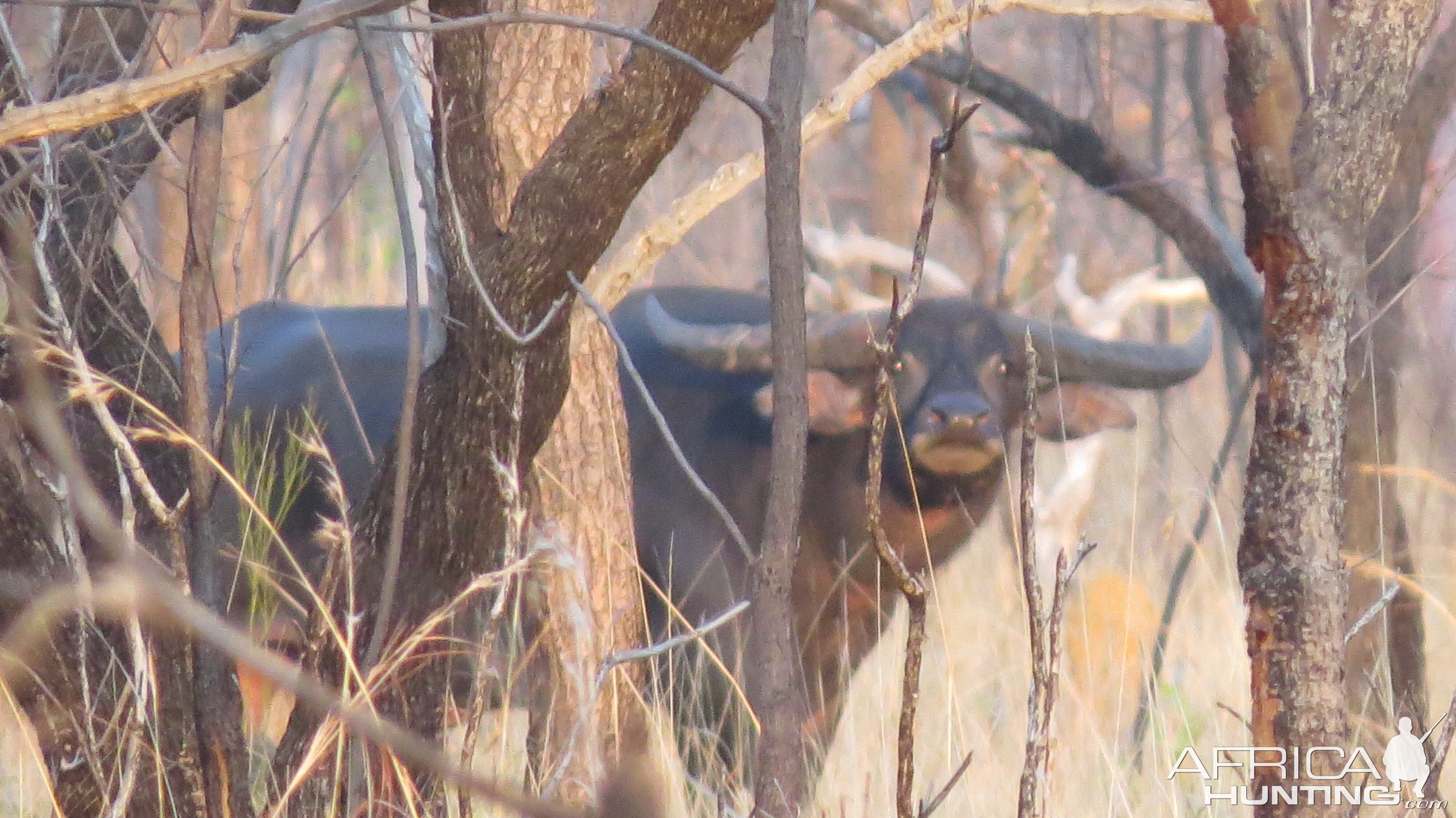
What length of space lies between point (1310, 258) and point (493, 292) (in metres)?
1.18

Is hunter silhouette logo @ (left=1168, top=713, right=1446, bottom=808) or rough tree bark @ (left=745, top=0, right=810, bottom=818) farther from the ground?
rough tree bark @ (left=745, top=0, right=810, bottom=818)

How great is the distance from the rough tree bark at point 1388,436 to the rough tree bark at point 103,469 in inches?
89.9

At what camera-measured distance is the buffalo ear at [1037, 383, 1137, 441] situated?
5.08 m

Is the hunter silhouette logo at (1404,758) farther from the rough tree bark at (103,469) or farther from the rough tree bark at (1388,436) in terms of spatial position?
the rough tree bark at (103,469)

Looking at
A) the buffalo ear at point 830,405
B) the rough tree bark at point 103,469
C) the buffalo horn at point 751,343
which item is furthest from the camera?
the buffalo horn at point 751,343

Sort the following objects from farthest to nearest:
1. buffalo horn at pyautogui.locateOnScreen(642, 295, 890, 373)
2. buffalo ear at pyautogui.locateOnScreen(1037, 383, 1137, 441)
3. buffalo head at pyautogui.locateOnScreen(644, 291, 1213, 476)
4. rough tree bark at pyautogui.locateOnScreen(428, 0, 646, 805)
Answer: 1. buffalo ear at pyautogui.locateOnScreen(1037, 383, 1137, 441)
2. buffalo horn at pyautogui.locateOnScreen(642, 295, 890, 373)
3. buffalo head at pyautogui.locateOnScreen(644, 291, 1213, 476)
4. rough tree bark at pyautogui.locateOnScreen(428, 0, 646, 805)

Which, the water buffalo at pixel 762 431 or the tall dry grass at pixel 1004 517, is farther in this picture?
the water buffalo at pixel 762 431

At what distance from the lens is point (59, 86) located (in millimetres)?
Answer: 2473

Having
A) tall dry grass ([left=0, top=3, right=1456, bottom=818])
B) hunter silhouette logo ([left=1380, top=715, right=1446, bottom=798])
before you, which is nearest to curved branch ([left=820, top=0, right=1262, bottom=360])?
tall dry grass ([left=0, top=3, right=1456, bottom=818])

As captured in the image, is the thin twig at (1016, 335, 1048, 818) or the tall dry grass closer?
the thin twig at (1016, 335, 1048, 818)

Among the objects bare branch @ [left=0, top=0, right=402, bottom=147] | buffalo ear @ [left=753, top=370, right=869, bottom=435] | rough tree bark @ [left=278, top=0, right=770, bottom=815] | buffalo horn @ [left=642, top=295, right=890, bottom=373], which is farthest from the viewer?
buffalo horn @ [left=642, top=295, right=890, bottom=373]

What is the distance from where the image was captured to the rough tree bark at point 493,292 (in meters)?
2.09

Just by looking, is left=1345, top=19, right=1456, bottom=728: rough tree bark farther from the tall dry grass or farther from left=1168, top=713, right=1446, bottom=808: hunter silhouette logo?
left=1168, top=713, right=1446, bottom=808: hunter silhouette logo

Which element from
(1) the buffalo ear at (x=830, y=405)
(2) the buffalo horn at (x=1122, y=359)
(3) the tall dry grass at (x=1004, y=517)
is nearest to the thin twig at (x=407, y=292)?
(3) the tall dry grass at (x=1004, y=517)
